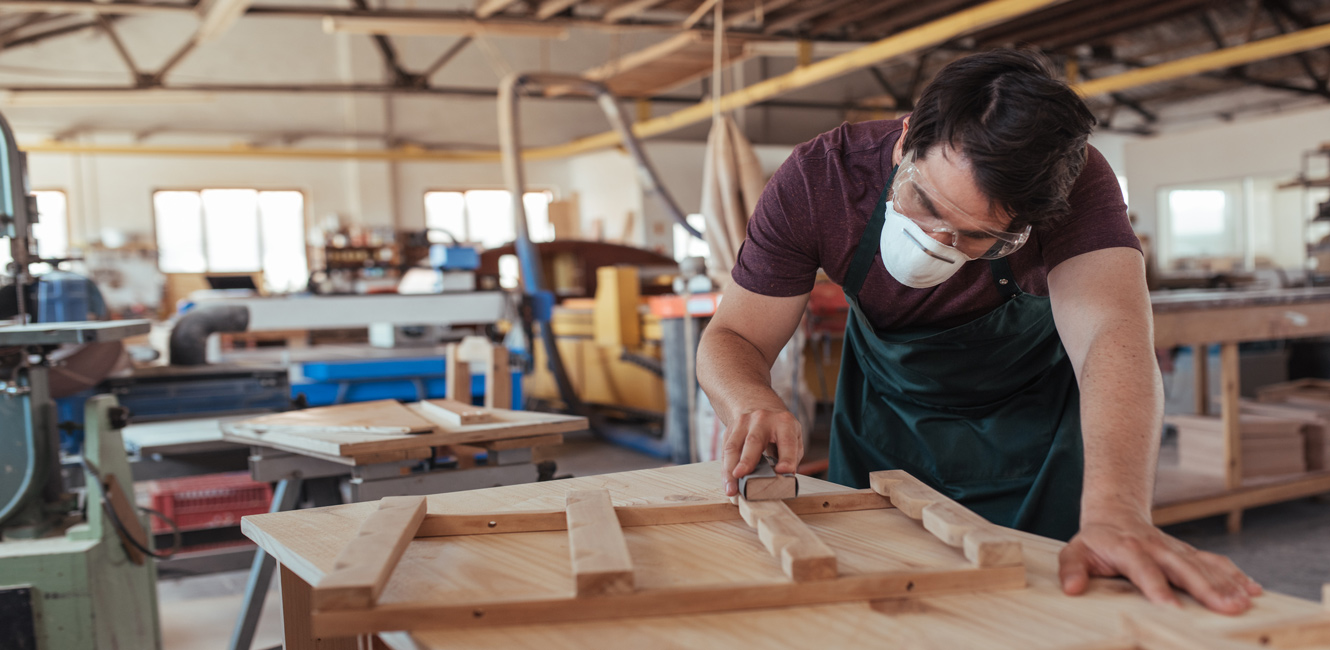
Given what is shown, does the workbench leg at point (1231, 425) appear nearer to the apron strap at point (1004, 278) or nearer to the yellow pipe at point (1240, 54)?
the apron strap at point (1004, 278)

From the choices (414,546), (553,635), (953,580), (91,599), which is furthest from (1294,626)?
(91,599)

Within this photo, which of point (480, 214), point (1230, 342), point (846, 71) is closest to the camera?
point (1230, 342)

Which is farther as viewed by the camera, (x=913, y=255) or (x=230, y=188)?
(x=230, y=188)

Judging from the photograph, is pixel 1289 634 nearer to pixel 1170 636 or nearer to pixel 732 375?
pixel 1170 636

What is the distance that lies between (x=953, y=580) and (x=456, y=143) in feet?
41.6

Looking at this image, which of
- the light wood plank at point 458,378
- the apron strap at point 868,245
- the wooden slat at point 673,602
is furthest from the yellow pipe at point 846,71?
the wooden slat at point 673,602

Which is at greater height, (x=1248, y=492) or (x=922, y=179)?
(x=922, y=179)

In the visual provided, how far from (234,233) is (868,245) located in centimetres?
1224

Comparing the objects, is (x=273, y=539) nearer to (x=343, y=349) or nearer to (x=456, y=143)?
(x=343, y=349)

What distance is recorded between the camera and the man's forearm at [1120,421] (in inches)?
39.9

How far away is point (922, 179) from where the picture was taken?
1.18 meters

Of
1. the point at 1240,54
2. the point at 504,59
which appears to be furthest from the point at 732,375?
the point at 504,59

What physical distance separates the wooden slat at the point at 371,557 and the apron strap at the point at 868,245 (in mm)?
769

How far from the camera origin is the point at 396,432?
6.47ft
